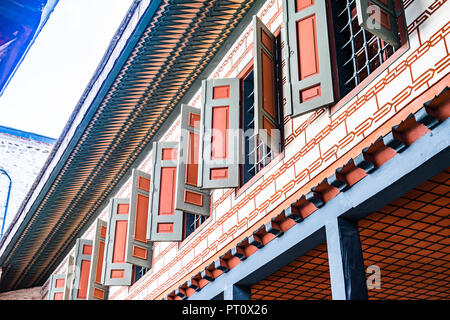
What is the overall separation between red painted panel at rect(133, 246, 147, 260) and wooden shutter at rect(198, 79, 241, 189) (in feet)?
8.31

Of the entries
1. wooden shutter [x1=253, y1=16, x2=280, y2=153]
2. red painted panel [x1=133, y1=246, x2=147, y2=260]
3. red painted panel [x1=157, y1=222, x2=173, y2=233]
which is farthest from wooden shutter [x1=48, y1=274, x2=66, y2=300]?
wooden shutter [x1=253, y1=16, x2=280, y2=153]

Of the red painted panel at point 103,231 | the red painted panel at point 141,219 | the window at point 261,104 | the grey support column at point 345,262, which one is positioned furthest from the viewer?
the red painted panel at point 103,231

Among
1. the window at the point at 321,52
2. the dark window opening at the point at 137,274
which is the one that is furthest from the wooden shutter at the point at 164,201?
the window at the point at 321,52

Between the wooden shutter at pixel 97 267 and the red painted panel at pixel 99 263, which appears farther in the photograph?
the red painted panel at pixel 99 263

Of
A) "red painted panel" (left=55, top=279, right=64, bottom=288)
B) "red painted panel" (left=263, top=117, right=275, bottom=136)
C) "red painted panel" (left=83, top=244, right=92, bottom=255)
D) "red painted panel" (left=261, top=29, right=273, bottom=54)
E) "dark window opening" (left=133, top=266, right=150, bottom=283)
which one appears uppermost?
"red painted panel" (left=261, top=29, right=273, bottom=54)

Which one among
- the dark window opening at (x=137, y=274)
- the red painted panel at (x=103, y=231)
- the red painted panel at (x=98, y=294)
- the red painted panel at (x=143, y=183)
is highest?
the red painted panel at (x=143, y=183)

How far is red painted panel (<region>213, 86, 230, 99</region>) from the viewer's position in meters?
7.25

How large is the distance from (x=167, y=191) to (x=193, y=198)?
76cm

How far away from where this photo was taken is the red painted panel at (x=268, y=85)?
615 centimetres

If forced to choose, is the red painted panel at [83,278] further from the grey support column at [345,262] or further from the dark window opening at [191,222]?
the grey support column at [345,262]

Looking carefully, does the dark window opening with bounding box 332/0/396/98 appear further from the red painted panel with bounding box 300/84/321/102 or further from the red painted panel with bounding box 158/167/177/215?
the red painted panel with bounding box 158/167/177/215

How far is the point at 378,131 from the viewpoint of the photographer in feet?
15.6

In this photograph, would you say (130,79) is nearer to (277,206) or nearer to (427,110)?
(277,206)
